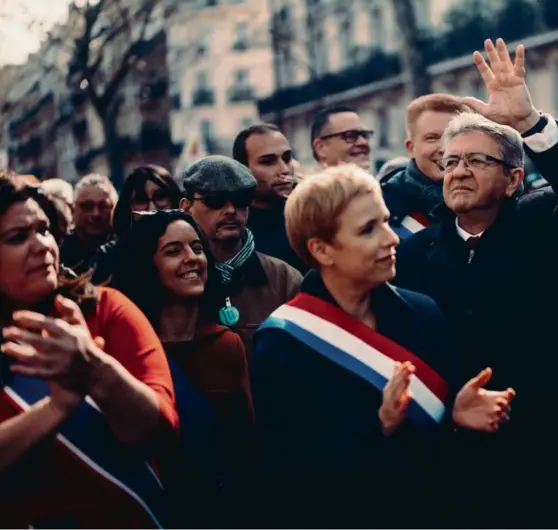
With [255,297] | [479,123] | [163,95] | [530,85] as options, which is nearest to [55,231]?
[255,297]

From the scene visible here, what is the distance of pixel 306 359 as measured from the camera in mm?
3615

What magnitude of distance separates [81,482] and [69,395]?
393 millimetres

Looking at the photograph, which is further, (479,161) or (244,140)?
(244,140)

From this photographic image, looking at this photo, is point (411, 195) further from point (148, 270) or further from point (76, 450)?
point (76, 450)

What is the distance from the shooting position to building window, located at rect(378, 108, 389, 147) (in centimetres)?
3916

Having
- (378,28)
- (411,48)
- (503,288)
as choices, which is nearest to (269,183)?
(503,288)

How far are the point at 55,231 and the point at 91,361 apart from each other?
3.07 ft

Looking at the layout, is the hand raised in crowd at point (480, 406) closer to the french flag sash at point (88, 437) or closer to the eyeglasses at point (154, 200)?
the french flag sash at point (88, 437)

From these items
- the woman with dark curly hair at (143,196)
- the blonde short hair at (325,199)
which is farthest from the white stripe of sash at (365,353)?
the woman with dark curly hair at (143,196)

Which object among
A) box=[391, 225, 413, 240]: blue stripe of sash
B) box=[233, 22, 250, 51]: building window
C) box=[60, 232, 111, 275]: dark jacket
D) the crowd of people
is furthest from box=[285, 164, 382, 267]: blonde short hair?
box=[233, 22, 250, 51]: building window

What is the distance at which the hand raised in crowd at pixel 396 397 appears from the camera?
134 inches

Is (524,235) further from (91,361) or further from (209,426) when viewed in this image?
(91,361)

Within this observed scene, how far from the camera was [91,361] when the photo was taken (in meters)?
2.97

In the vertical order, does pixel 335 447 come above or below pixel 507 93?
below
